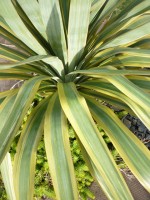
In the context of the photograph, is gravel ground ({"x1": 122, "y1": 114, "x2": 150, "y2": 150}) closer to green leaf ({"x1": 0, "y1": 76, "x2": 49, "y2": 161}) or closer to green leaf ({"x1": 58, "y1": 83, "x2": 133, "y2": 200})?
green leaf ({"x1": 58, "y1": 83, "x2": 133, "y2": 200})

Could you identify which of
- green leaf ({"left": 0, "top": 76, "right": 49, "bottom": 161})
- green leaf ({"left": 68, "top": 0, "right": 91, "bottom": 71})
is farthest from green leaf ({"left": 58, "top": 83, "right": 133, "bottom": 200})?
green leaf ({"left": 68, "top": 0, "right": 91, "bottom": 71})

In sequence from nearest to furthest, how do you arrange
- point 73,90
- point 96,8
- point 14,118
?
point 14,118, point 73,90, point 96,8

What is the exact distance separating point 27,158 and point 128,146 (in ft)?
1.13

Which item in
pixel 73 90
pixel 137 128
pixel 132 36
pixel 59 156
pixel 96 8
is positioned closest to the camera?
pixel 59 156

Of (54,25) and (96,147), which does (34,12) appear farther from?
(96,147)

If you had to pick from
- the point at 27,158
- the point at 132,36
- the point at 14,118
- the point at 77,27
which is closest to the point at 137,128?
the point at 132,36

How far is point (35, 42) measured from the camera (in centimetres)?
119

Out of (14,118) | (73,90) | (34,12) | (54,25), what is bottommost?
(14,118)

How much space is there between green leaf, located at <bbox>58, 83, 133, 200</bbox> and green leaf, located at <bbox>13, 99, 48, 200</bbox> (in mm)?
178

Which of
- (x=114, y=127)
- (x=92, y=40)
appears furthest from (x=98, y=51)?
(x=114, y=127)

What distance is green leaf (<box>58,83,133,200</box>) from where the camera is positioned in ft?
2.80

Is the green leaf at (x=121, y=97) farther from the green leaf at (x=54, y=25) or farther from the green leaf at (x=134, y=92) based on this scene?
the green leaf at (x=54, y=25)

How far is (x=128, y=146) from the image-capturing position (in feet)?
3.15

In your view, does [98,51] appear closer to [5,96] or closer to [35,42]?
[35,42]
